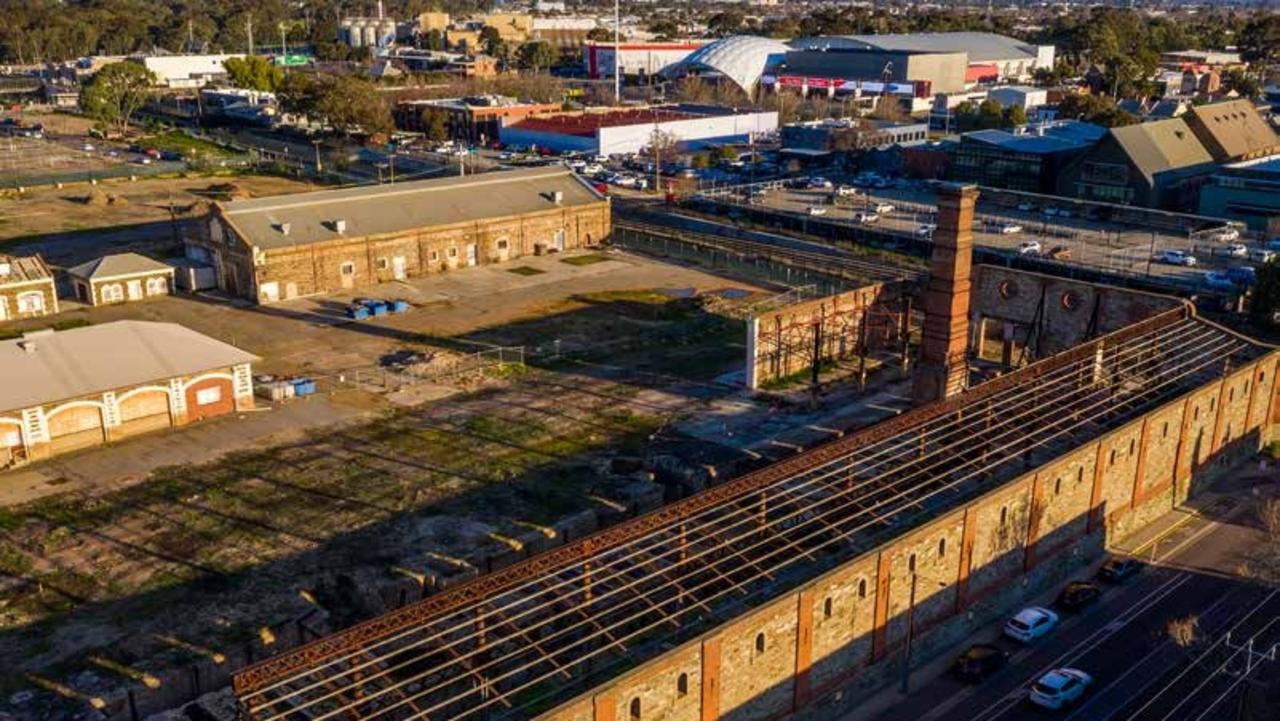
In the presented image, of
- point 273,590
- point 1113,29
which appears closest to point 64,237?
point 273,590

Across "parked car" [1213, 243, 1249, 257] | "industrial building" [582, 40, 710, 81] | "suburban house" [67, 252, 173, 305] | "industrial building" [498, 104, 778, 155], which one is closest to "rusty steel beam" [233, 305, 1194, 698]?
"parked car" [1213, 243, 1249, 257]

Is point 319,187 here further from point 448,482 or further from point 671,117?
point 448,482

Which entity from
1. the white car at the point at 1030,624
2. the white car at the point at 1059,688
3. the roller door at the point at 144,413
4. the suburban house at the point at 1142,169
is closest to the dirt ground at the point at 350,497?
the roller door at the point at 144,413

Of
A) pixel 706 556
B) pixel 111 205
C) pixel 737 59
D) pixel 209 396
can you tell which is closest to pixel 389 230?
pixel 209 396

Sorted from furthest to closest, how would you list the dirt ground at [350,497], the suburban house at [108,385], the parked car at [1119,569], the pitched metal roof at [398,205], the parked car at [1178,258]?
the parked car at [1178,258] < the pitched metal roof at [398,205] < the suburban house at [108,385] < the parked car at [1119,569] < the dirt ground at [350,497]

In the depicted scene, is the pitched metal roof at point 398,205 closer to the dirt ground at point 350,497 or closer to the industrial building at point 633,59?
the dirt ground at point 350,497

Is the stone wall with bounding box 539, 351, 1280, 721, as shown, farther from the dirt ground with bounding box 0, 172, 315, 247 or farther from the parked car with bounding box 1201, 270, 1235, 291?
the dirt ground with bounding box 0, 172, 315, 247
